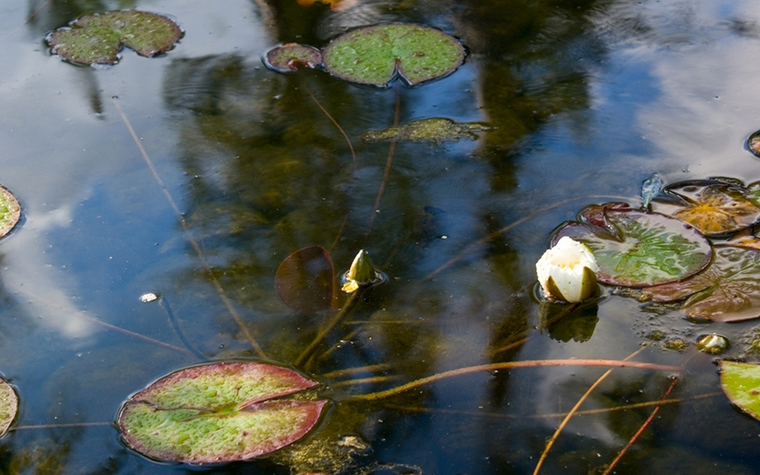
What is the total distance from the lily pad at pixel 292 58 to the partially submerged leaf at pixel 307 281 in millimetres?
1311

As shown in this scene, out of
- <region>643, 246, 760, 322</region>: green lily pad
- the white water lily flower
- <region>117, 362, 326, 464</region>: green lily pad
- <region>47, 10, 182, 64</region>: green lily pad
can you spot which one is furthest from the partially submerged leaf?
<region>47, 10, 182, 64</region>: green lily pad

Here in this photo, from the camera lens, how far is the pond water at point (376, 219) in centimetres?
181

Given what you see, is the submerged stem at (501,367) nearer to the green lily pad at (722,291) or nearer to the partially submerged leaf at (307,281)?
the green lily pad at (722,291)

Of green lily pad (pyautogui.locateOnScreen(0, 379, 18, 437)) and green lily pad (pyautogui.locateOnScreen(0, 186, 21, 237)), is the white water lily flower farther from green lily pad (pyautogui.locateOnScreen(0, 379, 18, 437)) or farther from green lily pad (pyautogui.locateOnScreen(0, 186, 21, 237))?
green lily pad (pyautogui.locateOnScreen(0, 186, 21, 237))


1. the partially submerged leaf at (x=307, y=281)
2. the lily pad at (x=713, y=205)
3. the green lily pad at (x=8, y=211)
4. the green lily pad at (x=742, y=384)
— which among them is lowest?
the green lily pad at (x=8, y=211)

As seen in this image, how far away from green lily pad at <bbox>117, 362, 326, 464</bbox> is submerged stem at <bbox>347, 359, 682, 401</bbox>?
151 millimetres

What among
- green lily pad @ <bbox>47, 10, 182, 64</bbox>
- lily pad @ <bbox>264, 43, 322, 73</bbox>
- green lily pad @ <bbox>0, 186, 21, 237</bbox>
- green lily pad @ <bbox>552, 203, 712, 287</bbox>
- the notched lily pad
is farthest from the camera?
green lily pad @ <bbox>47, 10, 182, 64</bbox>

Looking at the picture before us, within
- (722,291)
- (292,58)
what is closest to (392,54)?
(292,58)

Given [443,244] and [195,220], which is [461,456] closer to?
[443,244]

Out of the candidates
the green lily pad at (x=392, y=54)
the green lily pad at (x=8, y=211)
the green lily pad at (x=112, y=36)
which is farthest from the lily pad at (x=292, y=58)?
the green lily pad at (x=8, y=211)

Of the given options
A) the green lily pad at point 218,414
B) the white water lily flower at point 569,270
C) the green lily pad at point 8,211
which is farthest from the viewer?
the green lily pad at point 8,211

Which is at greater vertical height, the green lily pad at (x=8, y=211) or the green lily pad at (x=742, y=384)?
the green lily pad at (x=742, y=384)

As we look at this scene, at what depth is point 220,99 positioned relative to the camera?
3182mm

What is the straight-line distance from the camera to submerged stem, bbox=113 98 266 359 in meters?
2.09
